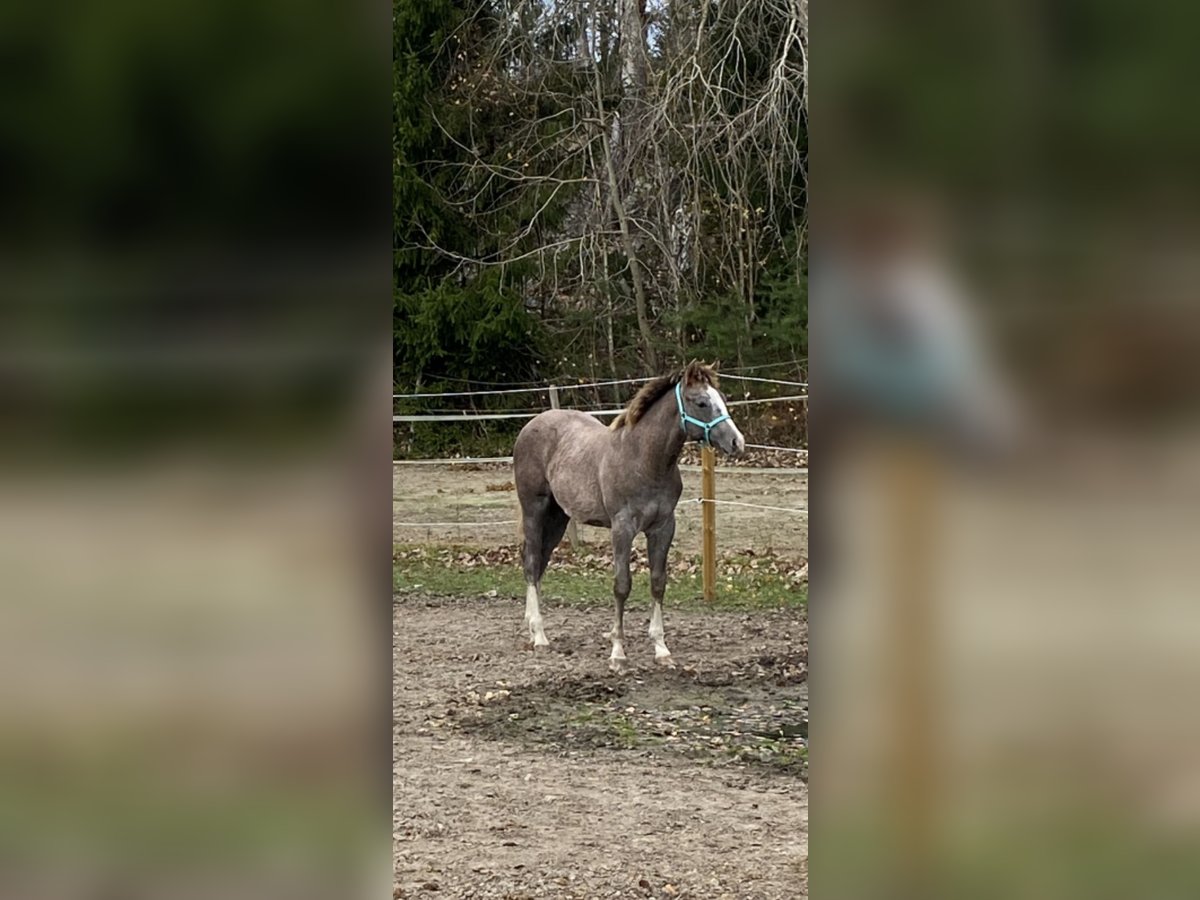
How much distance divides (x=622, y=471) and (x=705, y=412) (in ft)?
2.14

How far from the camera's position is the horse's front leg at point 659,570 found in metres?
5.85

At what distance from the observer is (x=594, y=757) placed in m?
4.86

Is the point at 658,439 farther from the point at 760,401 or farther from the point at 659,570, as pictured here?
the point at 760,401

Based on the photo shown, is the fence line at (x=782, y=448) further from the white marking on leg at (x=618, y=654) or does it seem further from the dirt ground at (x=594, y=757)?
the white marking on leg at (x=618, y=654)

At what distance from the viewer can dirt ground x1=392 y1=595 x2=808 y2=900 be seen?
11.0 feet

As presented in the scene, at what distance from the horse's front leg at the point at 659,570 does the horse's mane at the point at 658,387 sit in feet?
1.78

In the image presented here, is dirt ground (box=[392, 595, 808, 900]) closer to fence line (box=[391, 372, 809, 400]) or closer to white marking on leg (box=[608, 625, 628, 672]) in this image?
white marking on leg (box=[608, 625, 628, 672])

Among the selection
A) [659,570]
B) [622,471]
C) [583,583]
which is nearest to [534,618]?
[659,570]
